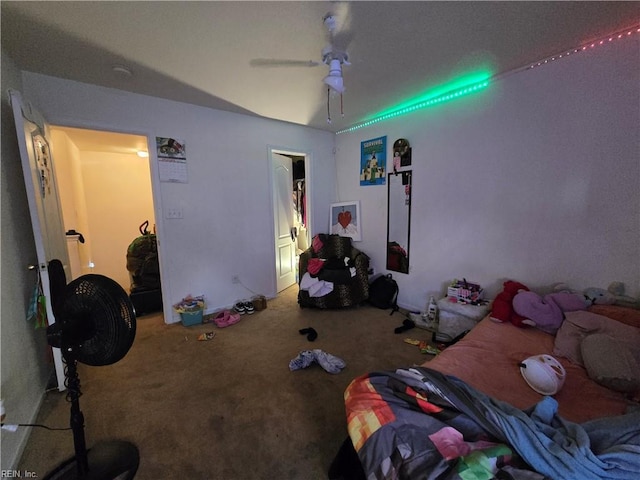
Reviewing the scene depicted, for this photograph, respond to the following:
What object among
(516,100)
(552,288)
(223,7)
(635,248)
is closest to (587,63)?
(516,100)

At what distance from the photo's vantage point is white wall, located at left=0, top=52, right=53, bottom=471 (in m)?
1.33

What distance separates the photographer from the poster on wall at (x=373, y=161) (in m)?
3.28

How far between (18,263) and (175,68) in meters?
1.73

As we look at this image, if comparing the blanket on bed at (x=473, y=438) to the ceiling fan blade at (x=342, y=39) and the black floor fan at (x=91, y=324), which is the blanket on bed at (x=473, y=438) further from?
the ceiling fan blade at (x=342, y=39)

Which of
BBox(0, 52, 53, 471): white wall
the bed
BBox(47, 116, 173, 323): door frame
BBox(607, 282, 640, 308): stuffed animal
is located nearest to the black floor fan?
BBox(0, 52, 53, 471): white wall

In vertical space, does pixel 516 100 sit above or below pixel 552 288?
above

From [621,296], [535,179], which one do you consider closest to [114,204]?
[535,179]

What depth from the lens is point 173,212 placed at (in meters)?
2.79

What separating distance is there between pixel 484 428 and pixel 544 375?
0.68 metres

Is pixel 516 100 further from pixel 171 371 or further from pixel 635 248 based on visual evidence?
pixel 171 371

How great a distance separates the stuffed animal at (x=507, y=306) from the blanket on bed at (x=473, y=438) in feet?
3.68

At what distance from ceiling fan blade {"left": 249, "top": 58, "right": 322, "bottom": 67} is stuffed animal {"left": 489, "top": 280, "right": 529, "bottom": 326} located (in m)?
2.32

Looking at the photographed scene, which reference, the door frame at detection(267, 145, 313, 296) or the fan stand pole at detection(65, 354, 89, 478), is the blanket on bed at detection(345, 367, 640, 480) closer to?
the fan stand pole at detection(65, 354, 89, 478)

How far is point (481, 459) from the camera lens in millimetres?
801
